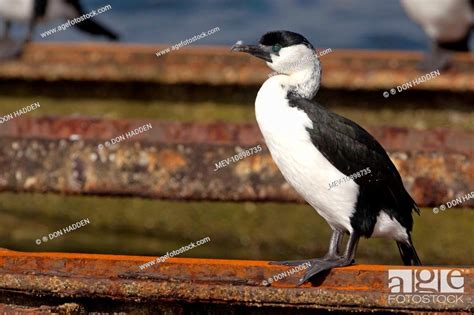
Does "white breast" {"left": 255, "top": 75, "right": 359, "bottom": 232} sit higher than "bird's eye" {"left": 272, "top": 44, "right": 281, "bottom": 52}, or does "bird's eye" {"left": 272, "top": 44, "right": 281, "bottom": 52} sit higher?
"bird's eye" {"left": 272, "top": 44, "right": 281, "bottom": 52}

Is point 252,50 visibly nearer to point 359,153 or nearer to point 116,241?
point 359,153

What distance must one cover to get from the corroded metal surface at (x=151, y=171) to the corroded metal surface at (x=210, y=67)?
1.81 m

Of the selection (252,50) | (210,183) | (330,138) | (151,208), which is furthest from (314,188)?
(151,208)

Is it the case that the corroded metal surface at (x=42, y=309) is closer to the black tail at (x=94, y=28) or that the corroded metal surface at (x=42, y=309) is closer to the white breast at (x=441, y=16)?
the white breast at (x=441, y=16)

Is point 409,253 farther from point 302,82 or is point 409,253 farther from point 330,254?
point 302,82

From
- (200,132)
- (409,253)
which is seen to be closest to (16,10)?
(200,132)

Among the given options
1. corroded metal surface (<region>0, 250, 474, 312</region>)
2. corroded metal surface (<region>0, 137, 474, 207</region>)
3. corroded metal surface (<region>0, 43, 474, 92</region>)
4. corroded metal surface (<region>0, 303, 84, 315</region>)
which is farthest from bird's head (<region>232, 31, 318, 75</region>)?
corroded metal surface (<region>0, 43, 474, 92</region>)

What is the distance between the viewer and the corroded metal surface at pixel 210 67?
6980 millimetres

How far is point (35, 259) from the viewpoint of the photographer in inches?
126

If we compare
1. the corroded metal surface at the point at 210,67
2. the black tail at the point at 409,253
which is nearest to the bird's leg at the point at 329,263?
the black tail at the point at 409,253

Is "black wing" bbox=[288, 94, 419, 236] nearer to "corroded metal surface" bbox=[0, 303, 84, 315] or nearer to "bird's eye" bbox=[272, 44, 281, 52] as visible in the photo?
"bird's eye" bbox=[272, 44, 281, 52]

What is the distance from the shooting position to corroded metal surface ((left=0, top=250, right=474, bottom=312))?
9.81ft

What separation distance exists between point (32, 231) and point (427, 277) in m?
4.31

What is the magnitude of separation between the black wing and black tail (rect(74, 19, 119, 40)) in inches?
325
